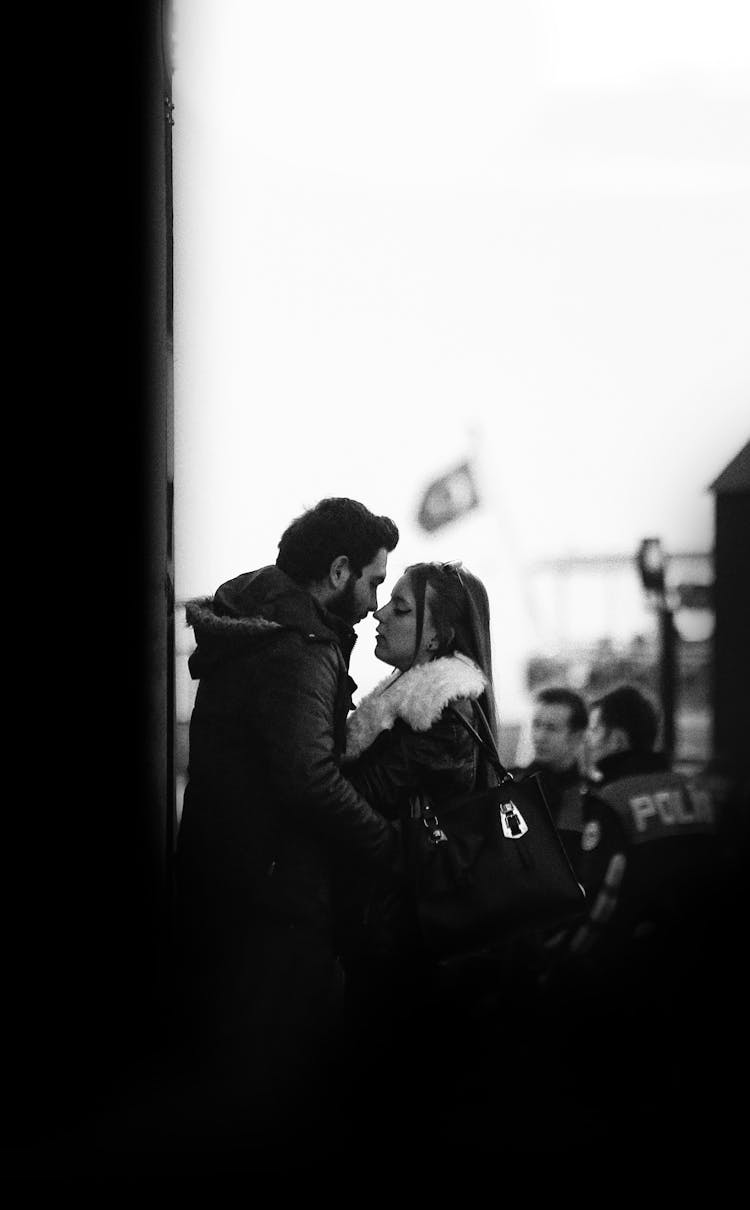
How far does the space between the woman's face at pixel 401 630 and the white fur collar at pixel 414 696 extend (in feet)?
0.11

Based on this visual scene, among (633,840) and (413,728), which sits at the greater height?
(413,728)

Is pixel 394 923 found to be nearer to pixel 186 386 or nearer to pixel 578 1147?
pixel 578 1147

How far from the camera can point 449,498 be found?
9.48ft

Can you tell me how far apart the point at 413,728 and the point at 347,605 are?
0.31m

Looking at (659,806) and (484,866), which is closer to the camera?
(484,866)

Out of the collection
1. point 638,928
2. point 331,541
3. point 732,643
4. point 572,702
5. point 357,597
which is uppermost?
point 331,541

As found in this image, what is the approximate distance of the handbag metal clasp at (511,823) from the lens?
2.76 m

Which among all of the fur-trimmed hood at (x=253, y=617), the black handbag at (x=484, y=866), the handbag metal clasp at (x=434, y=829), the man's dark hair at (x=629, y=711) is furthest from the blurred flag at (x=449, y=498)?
the handbag metal clasp at (x=434, y=829)

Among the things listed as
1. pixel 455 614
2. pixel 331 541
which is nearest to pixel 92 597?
pixel 331 541

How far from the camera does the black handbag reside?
276 centimetres

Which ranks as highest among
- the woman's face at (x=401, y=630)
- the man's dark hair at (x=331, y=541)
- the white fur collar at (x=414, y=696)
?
the man's dark hair at (x=331, y=541)

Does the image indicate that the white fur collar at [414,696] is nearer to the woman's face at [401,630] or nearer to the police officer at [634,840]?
the woman's face at [401,630]

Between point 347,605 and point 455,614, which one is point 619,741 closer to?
point 455,614

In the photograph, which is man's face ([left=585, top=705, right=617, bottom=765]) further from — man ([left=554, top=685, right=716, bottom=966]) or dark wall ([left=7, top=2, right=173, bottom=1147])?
dark wall ([left=7, top=2, right=173, bottom=1147])
